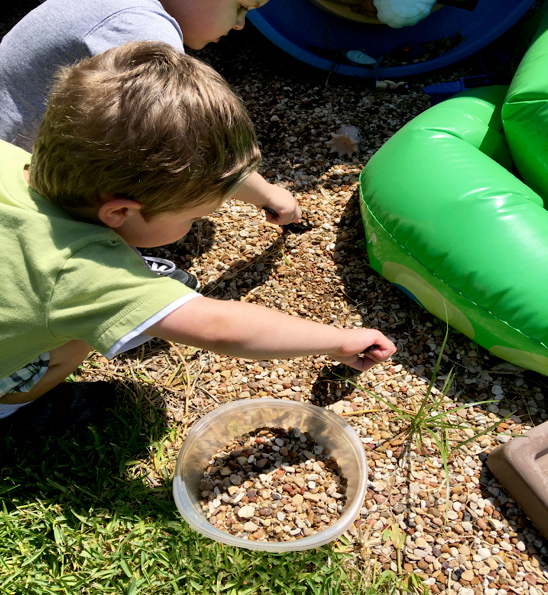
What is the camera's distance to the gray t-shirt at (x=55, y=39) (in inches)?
56.2

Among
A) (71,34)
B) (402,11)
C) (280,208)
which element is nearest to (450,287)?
(280,208)

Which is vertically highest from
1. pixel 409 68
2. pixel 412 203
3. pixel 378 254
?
pixel 409 68

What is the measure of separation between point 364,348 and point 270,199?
707mm

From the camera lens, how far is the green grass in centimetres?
133

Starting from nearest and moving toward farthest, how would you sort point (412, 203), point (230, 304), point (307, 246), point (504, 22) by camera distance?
point (230, 304)
point (412, 203)
point (307, 246)
point (504, 22)

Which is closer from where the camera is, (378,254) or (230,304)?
(230,304)

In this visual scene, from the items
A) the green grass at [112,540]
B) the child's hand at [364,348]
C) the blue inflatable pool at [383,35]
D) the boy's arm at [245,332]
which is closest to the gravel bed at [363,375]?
the green grass at [112,540]

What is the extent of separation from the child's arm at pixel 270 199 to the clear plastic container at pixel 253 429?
70cm

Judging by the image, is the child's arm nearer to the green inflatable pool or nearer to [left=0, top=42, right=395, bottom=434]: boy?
the green inflatable pool

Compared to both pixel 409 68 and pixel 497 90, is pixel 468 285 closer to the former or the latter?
pixel 497 90

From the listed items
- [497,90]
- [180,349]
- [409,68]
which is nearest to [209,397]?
[180,349]

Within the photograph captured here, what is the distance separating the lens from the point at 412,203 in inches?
66.9

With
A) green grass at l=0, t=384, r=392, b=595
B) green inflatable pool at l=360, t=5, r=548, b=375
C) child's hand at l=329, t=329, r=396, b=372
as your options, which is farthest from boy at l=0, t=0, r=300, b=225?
green grass at l=0, t=384, r=392, b=595

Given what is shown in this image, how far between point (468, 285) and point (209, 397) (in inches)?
34.4
